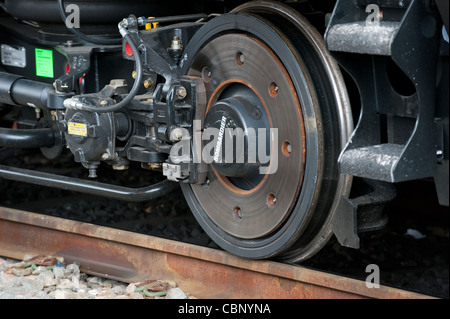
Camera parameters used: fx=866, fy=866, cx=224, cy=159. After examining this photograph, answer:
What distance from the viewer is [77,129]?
4348 mm

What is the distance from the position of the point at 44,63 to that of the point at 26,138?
47 centimetres

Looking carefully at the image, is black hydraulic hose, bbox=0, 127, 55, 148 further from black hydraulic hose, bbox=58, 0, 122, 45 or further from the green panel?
black hydraulic hose, bbox=58, 0, 122, 45

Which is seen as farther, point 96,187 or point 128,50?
point 96,187

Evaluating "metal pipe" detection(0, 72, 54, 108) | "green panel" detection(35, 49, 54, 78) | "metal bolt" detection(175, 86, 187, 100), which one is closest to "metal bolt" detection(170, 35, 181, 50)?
"metal bolt" detection(175, 86, 187, 100)

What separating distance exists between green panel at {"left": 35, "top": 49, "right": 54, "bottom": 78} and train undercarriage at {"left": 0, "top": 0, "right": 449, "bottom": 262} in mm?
18

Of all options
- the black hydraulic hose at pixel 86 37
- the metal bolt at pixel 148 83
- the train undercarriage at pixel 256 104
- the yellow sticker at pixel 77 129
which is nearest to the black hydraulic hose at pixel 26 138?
Result: the train undercarriage at pixel 256 104

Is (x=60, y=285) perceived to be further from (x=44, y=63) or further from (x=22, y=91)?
(x=44, y=63)

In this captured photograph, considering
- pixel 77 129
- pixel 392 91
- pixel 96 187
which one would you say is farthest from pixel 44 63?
pixel 392 91

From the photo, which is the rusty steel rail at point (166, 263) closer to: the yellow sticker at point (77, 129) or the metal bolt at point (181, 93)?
the yellow sticker at point (77, 129)
